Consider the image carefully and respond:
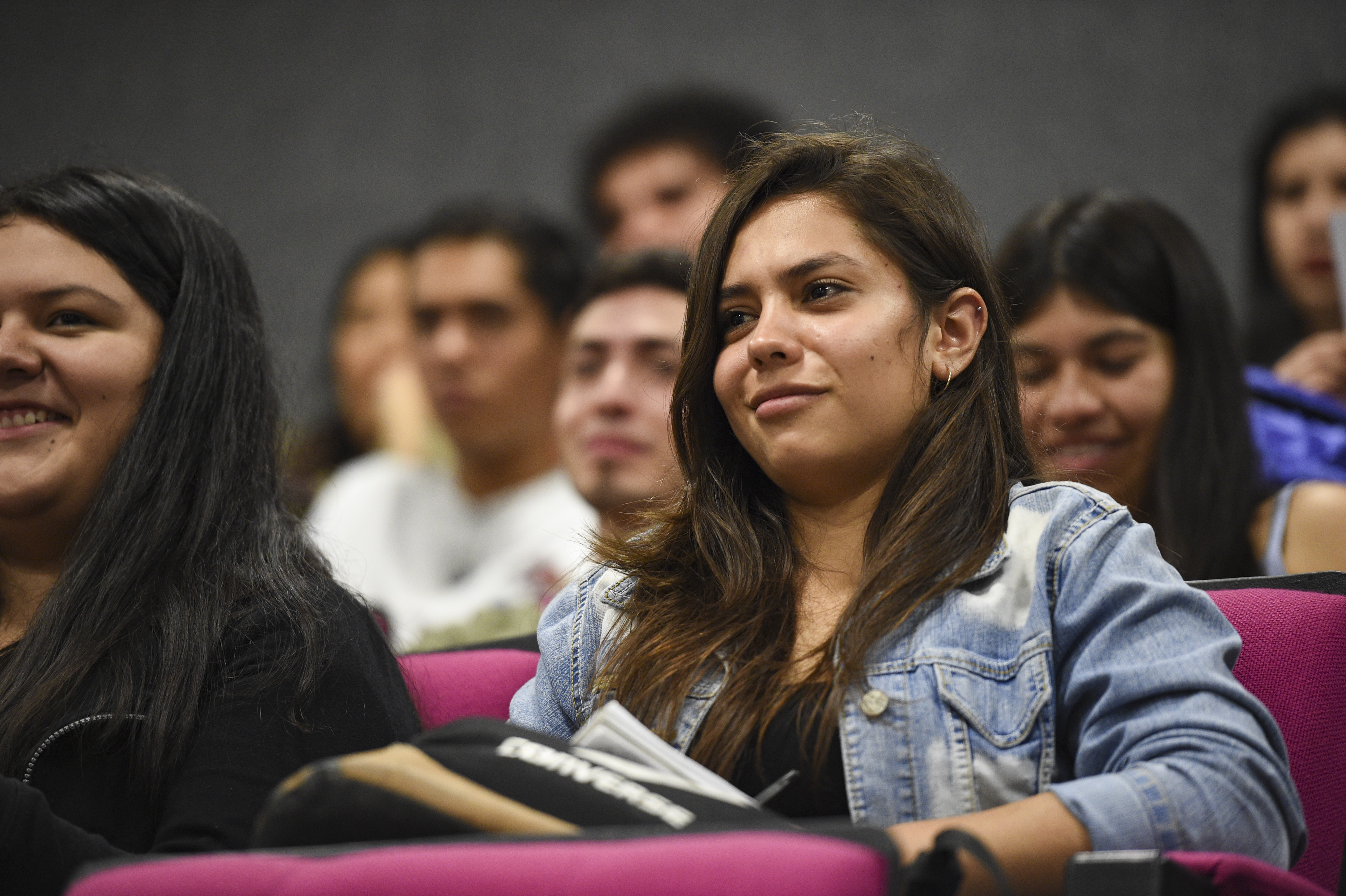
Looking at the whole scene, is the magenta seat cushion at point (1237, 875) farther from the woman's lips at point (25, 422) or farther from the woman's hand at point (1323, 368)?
the woman's hand at point (1323, 368)

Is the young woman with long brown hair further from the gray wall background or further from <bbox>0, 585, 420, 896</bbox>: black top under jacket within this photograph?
the gray wall background

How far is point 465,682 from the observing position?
1.63m

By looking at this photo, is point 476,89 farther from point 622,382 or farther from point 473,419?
point 622,382

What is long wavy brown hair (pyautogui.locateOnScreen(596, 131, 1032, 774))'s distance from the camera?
129 centimetres

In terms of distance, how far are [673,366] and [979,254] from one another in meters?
0.95

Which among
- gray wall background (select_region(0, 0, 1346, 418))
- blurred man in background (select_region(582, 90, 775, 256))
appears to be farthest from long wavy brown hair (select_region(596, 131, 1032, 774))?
gray wall background (select_region(0, 0, 1346, 418))

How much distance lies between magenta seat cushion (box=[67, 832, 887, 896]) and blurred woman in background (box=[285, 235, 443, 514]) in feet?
8.62

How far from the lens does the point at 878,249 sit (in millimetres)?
A: 1444

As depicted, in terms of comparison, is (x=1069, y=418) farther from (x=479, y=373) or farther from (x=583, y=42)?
(x=583, y=42)

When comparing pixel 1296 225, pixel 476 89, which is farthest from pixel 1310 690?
pixel 476 89

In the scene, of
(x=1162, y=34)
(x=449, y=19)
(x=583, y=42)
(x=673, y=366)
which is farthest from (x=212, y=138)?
(x=1162, y=34)

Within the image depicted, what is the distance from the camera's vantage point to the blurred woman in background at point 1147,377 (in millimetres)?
1977

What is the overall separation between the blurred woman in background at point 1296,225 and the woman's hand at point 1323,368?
0.17m

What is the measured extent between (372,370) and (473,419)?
2.75 ft
